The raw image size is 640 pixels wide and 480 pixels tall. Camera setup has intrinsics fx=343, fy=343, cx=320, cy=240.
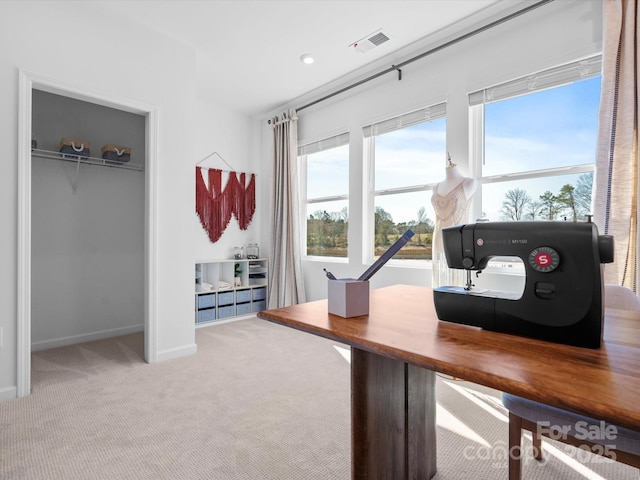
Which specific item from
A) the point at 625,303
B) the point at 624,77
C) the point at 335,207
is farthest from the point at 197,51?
the point at 625,303

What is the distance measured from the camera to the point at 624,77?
6.86ft

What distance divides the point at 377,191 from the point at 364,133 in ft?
2.12

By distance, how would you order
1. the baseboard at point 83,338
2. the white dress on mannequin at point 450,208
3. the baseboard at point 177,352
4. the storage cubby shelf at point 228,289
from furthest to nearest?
1. the storage cubby shelf at point 228,289
2. the baseboard at point 83,338
3. the baseboard at point 177,352
4. the white dress on mannequin at point 450,208

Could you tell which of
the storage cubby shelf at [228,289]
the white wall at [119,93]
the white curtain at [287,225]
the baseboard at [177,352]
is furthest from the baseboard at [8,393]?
the white curtain at [287,225]

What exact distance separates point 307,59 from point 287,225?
6.27 feet

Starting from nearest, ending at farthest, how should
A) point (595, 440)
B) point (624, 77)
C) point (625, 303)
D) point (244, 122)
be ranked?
point (595, 440) < point (625, 303) < point (624, 77) < point (244, 122)

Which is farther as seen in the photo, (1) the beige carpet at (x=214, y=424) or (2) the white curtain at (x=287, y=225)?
(2) the white curtain at (x=287, y=225)

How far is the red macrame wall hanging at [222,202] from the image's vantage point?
14.2 ft

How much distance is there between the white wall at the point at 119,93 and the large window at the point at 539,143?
2.57 m

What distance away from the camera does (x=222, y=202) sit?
14.7 ft

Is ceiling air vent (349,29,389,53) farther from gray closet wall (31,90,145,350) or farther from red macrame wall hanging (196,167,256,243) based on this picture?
gray closet wall (31,90,145,350)

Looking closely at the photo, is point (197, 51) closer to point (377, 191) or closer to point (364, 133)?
point (364, 133)

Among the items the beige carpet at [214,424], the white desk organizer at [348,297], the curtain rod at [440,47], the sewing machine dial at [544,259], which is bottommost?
the beige carpet at [214,424]

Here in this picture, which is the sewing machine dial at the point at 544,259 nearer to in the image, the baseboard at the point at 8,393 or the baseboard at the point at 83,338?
the baseboard at the point at 8,393
